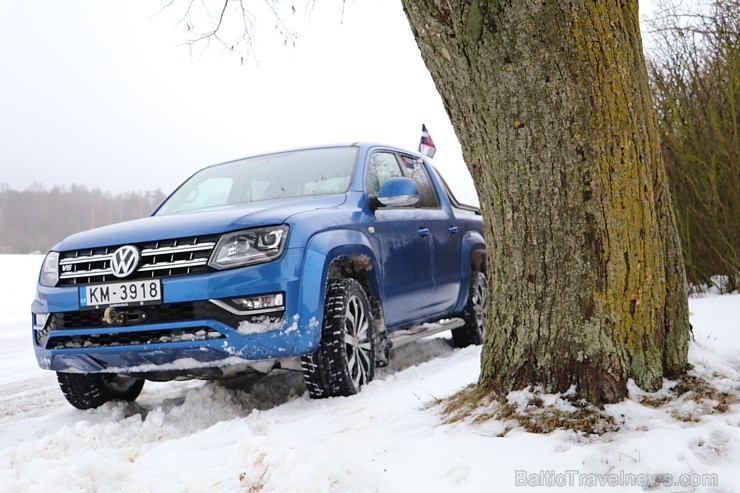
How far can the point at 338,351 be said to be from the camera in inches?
164

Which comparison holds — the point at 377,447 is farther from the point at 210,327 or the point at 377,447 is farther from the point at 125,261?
the point at 125,261

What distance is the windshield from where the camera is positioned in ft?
16.6

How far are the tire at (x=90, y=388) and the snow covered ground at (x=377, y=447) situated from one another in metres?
0.09

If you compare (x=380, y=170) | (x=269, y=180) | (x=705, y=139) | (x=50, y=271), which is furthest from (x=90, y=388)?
(x=705, y=139)

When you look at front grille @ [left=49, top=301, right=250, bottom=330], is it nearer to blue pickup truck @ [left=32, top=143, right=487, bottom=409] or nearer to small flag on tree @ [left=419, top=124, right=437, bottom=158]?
blue pickup truck @ [left=32, top=143, right=487, bottom=409]

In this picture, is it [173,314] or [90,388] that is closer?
[173,314]

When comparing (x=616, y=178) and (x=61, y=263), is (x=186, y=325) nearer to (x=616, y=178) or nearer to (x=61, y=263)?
(x=61, y=263)

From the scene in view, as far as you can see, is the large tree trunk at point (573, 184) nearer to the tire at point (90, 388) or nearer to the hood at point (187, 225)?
the hood at point (187, 225)

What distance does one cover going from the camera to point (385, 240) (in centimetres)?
498

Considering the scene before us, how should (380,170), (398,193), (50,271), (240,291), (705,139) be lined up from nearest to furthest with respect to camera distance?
(240,291), (50,271), (398,193), (380,170), (705,139)

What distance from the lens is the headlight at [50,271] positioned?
169 inches

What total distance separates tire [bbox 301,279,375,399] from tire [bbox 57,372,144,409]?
4.59 feet

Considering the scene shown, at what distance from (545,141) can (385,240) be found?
2.17 metres

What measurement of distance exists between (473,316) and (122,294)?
3.50 m
